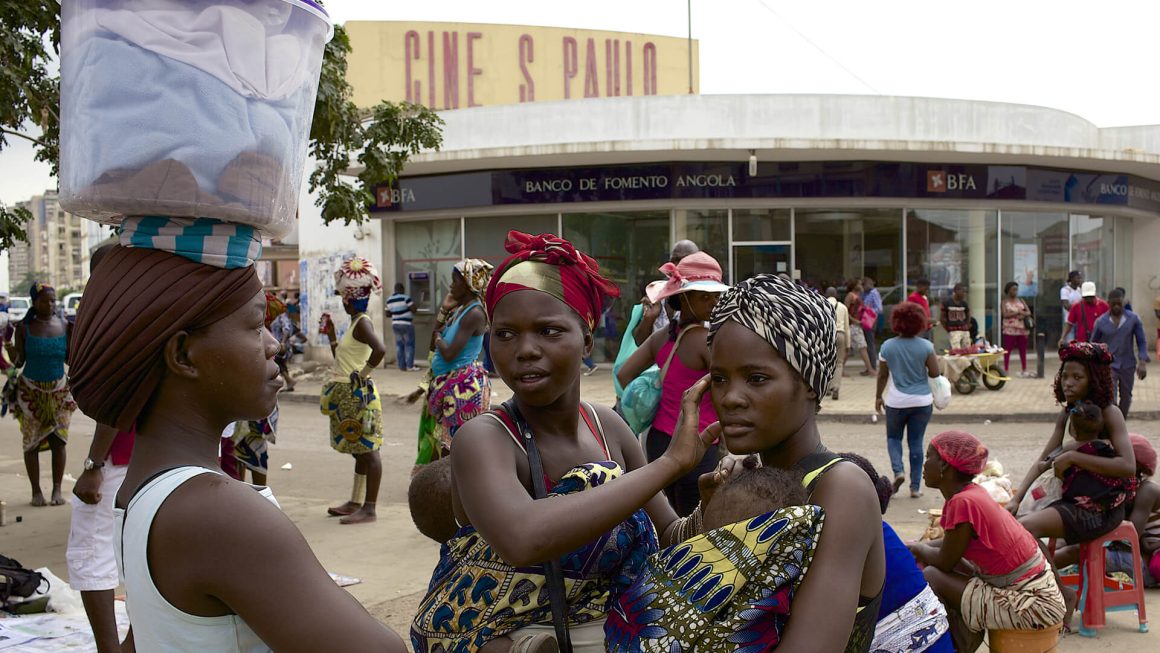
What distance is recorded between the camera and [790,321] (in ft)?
6.28

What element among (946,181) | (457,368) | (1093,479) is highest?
(946,181)

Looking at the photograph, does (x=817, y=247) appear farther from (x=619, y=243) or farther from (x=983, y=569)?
(x=983, y=569)

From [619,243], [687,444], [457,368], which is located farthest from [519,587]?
[619,243]

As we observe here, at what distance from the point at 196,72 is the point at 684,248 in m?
4.44

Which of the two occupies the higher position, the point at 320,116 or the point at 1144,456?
the point at 320,116

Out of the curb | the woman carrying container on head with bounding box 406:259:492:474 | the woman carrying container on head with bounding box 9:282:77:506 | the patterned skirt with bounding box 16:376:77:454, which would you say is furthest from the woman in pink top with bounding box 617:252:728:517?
the curb

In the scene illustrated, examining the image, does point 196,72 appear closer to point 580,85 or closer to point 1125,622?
point 1125,622

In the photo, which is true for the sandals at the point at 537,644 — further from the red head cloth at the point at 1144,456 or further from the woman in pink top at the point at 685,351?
the red head cloth at the point at 1144,456

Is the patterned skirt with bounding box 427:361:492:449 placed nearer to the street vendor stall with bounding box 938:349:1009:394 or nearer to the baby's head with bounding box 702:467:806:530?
the baby's head with bounding box 702:467:806:530

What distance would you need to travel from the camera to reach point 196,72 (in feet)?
5.11

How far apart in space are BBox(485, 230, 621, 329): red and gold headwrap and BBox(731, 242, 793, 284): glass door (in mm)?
16746

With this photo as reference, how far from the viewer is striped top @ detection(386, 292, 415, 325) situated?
18562 mm

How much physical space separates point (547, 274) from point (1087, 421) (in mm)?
3959

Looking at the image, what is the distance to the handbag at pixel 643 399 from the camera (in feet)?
16.5
